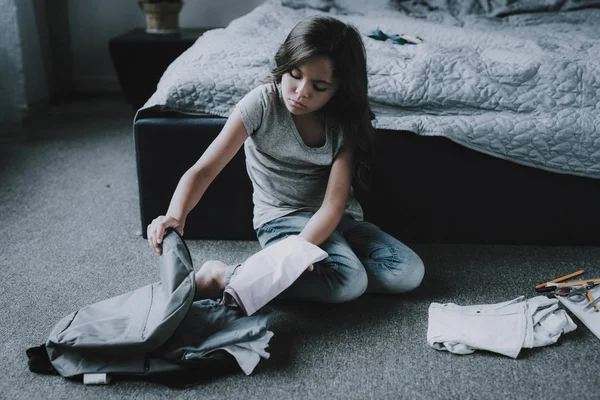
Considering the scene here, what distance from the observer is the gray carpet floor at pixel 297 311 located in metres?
0.99

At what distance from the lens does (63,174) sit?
1.99 meters

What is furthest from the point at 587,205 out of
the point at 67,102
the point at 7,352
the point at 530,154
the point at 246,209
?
the point at 67,102

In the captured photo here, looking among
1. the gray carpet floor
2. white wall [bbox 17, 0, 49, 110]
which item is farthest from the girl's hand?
white wall [bbox 17, 0, 49, 110]

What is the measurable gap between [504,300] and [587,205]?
0.40 m

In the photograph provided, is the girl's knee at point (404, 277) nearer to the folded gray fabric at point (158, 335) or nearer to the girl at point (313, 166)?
the girl at point (313, 166)

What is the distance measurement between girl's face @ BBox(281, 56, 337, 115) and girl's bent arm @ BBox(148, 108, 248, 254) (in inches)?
5.1

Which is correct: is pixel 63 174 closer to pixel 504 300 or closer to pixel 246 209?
pixel 246 209

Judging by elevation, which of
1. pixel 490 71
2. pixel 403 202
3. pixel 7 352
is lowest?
pixel 7 352

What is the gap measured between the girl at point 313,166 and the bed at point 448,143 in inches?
5.9

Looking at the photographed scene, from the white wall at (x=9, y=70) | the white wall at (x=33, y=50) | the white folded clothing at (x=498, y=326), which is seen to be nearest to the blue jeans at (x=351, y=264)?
the white folded clothing at (x=498, y=326)

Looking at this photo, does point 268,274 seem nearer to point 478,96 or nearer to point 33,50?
point 478,96

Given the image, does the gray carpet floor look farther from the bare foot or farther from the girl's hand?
the girl's hand

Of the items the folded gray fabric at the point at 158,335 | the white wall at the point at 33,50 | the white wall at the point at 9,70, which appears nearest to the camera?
the folded gray fabric at the point at 158,335

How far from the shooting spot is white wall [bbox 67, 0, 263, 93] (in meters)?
2.96
